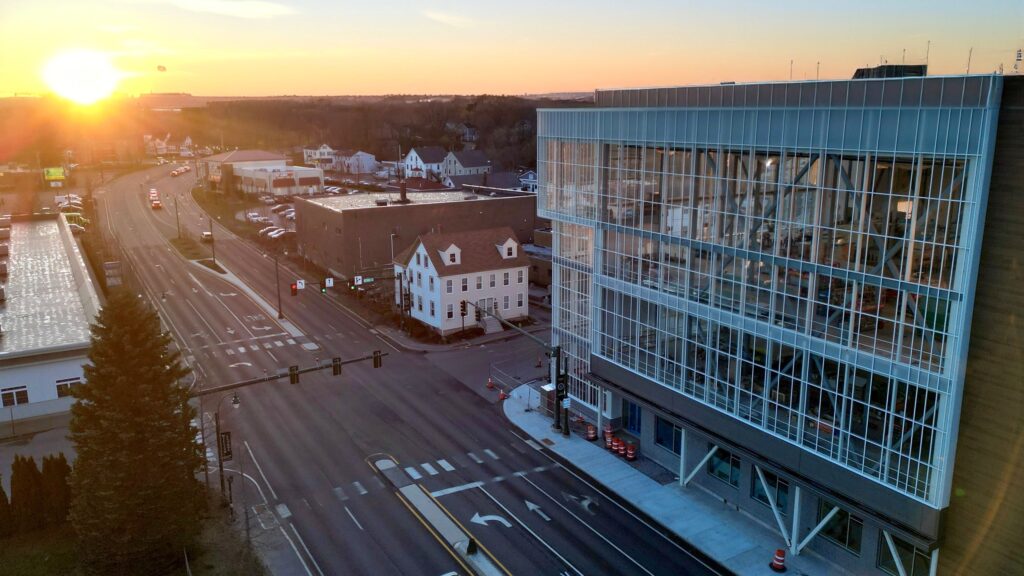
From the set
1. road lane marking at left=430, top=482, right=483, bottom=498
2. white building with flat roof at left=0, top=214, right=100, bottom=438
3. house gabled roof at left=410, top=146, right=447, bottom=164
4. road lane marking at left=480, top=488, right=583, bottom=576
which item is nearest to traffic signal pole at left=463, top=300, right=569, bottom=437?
road lane marking at left=430, top=482, right=483, bottom=498

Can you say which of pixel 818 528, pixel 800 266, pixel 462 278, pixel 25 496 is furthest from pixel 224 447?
pixel 462 278

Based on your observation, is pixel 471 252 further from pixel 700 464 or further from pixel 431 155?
pixel 431 155

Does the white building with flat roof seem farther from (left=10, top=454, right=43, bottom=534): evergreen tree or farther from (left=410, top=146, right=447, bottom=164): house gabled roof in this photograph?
(left=410, top=146, right=447, bottom=164): house gabled roof

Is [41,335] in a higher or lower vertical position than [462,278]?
lower

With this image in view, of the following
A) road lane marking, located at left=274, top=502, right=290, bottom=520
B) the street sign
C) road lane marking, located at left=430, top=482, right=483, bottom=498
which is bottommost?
road lane marking, located at left=274, top=502, right=290, bottom=520

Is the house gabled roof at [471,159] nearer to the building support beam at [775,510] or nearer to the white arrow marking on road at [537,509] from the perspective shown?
the white arrow marking on road at [537,509]

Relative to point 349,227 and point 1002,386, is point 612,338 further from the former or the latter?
point 349,227
